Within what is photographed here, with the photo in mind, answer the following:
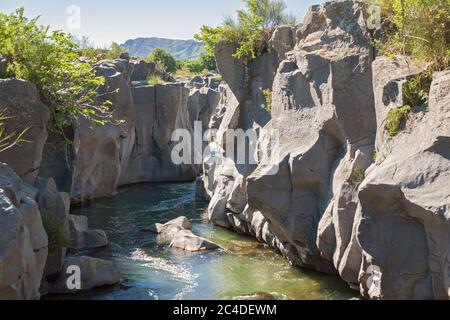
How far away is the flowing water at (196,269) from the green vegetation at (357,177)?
2190 mm

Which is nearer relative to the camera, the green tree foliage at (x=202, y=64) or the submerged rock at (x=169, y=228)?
the submerged rock at (x=169, y=228)

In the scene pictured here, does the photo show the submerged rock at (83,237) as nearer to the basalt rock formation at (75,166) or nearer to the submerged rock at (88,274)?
the basalt rock formation at (75,166)

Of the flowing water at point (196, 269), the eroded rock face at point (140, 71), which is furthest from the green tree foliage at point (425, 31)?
the eroded rock face at point (140, 71)

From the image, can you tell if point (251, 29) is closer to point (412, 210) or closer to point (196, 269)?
point (196, 269)

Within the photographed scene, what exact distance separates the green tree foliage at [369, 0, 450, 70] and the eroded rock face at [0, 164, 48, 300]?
6786mm

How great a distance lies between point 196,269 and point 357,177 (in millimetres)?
4433

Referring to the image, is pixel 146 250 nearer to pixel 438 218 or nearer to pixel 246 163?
pixel 246 163

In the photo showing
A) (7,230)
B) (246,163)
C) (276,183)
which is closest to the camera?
(7,230)

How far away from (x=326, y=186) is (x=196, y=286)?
3437mm

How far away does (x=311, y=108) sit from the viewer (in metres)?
12.9

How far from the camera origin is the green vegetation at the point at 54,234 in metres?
11.5

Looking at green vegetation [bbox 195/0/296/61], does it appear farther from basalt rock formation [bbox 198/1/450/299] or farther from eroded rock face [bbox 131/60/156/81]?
eroded rock face [bbox 131/60/156/81]

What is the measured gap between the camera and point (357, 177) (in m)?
11.2

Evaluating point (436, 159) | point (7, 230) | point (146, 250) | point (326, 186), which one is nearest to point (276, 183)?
point (326, 186)
